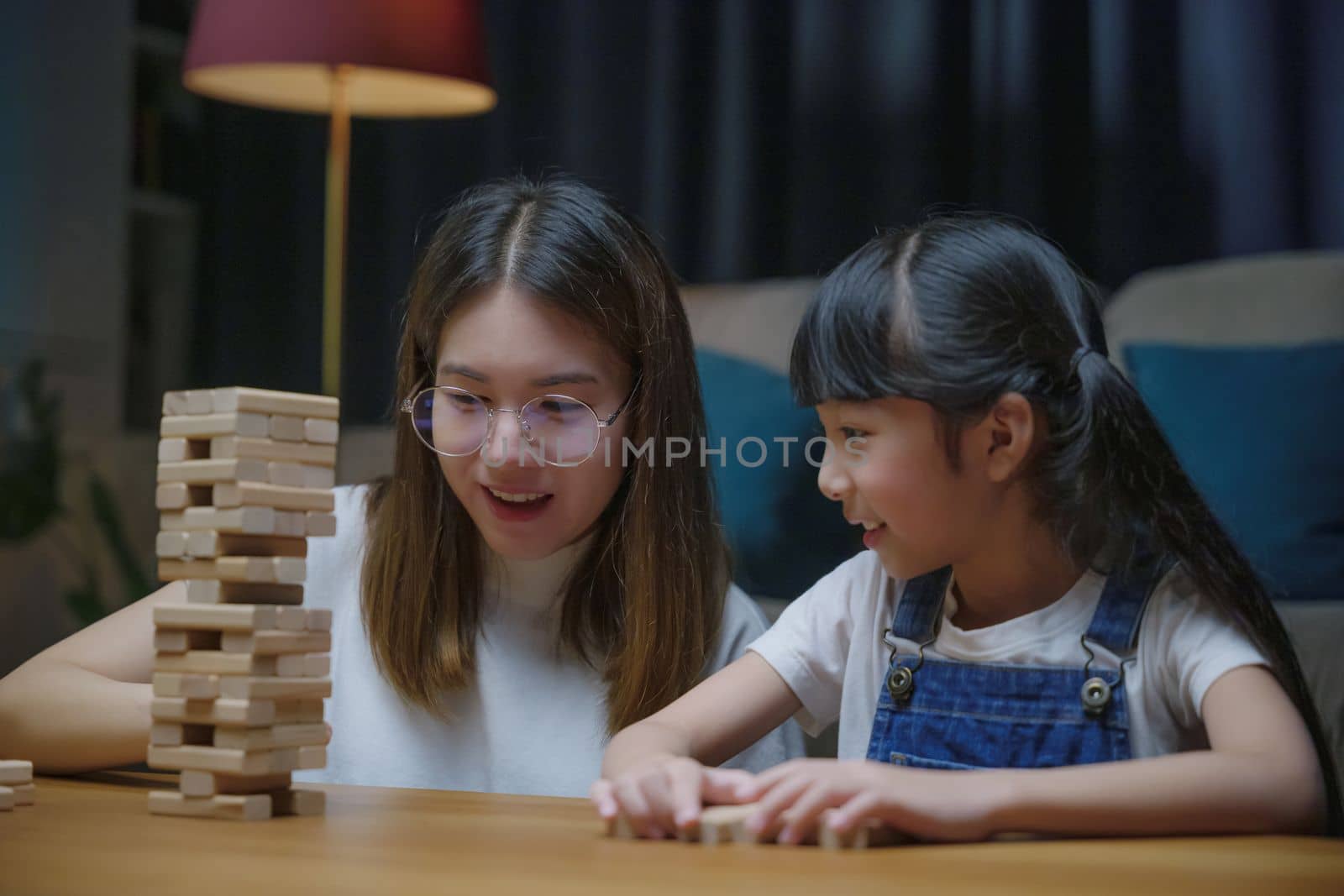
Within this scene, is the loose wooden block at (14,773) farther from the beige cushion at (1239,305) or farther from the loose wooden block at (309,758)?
the beige cushion at (1239,305)

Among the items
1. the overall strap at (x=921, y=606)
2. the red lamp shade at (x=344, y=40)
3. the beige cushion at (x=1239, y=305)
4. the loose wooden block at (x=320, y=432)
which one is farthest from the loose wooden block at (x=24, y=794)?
the red lamp shade at (x=344, y=40)

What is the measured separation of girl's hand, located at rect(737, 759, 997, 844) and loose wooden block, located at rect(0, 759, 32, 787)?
514mm

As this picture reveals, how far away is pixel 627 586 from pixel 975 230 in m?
0.48

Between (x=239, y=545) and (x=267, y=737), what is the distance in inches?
4.8

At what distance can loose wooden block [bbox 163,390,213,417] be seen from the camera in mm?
930

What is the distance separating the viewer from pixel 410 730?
143 cm

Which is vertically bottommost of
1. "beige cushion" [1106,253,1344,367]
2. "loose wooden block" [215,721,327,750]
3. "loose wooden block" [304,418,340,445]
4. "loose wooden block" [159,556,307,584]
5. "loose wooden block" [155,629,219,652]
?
"loose wooden block" [215,721,327,750]

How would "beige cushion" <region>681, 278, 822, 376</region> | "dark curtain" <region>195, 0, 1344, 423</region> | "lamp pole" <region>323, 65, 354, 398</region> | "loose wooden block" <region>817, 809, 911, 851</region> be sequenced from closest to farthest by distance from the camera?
1. "loose wooden block" <region>817, 809, 911, 851</region>
2. "beige cushion" <region>681, 278, 822, 376</region>
3. "dark curtain" <region>195, 0, 1344, 423</region>
4. "lamp pole" <region>323, 65, 354, 398</region>

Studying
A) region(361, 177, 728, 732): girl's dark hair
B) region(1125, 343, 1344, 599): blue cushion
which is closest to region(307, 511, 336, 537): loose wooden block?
region(361, 177, 728, 732): girl's dark hair

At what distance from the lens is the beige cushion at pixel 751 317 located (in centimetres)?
239

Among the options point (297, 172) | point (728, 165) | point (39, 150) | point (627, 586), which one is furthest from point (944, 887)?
point (39, 150)

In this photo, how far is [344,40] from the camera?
103 inches

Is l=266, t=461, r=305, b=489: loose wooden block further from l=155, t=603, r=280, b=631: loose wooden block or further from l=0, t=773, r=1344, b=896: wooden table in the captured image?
l=0, t=773, r=1344, b=896: wooden table

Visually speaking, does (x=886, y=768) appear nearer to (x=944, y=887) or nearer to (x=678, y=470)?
(x=944, y=887)
